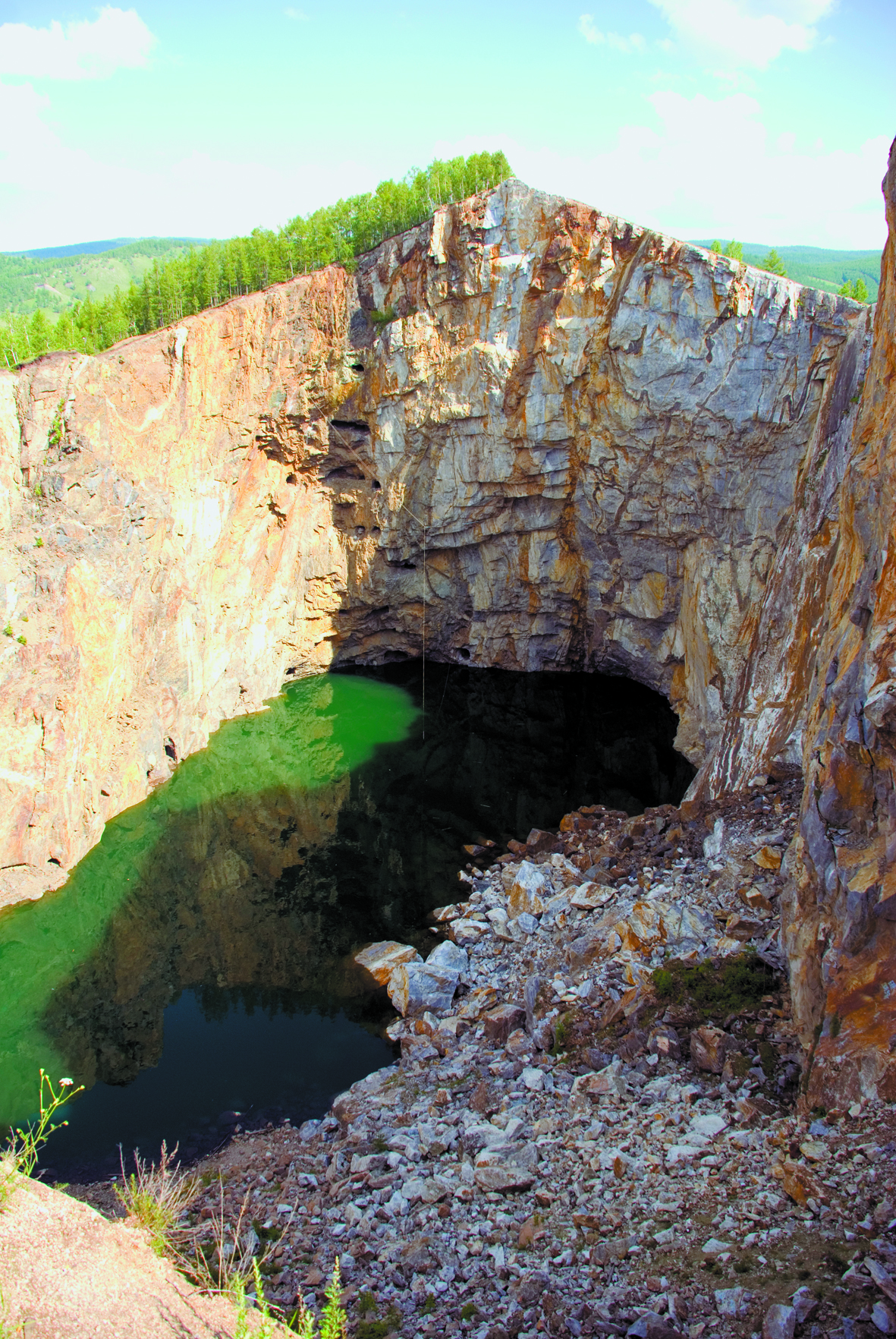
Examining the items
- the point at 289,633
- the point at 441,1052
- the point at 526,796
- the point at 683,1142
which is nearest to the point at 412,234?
the point at 289,633

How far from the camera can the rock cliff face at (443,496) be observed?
67.1ft

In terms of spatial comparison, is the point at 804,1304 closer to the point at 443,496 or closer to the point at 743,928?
the point at 743,928

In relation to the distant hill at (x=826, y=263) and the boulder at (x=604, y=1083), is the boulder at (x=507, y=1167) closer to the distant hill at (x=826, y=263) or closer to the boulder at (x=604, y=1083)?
the boulder at (x=604, y=1083)

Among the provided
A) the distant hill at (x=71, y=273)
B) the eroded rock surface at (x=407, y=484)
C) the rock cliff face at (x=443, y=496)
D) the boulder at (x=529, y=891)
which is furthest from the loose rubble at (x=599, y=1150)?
the distant hill at (x=71, y=273)

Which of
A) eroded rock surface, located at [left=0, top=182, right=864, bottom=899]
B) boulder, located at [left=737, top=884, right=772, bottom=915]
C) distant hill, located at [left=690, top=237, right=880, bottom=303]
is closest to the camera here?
boulder, located at [left=737, top=884, right=772, bottom=915]

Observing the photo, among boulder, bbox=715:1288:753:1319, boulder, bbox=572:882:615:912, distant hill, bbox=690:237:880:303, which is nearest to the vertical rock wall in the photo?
boulder, bbox=715:1288:753:1319

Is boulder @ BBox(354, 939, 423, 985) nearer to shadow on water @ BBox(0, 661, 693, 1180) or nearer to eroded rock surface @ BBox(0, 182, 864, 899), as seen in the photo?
shadow on water @ BBox(0, 661, 693, 1180)

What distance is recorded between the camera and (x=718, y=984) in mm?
12211

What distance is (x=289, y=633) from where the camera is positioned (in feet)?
108

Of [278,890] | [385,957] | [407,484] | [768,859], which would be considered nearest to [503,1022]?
[385,957]

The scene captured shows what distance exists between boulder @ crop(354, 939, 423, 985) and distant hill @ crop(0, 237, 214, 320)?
123 meters

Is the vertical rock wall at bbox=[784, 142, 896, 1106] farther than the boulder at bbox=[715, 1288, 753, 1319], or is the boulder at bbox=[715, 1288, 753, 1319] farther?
the vertical rock wall at bbox=[784, 142, 896, 1106]

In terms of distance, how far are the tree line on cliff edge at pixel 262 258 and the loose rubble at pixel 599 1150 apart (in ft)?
82.1

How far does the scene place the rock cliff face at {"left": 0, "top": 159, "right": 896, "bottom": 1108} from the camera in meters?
20.5
